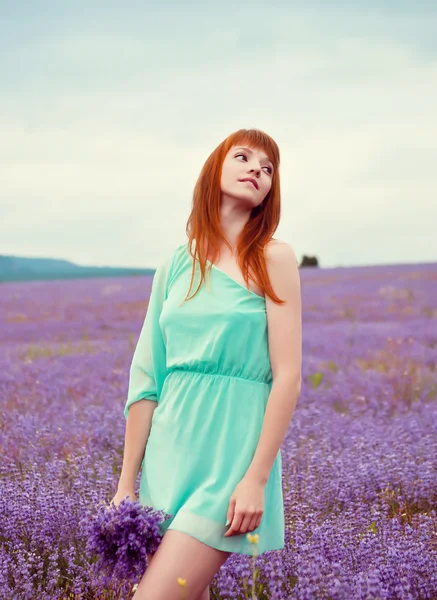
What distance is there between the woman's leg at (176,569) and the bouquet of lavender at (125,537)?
37 millimetres

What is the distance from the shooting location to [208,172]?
2432mm

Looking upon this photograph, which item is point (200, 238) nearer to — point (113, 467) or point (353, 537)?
point (353, 537)

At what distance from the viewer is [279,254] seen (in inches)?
89.0

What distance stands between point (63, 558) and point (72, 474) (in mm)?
832

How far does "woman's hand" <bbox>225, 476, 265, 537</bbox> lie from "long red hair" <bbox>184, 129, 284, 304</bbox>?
611 millimetres

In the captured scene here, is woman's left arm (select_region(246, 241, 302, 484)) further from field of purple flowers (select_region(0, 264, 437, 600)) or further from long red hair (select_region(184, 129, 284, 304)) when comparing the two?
field of purple flowers (select_region(0, 264, 437, 600))

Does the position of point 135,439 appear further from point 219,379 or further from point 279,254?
point 279,254

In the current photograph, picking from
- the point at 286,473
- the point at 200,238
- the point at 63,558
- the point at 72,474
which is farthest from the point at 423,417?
the point at 200,238

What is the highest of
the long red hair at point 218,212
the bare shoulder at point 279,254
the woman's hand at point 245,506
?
the long red hair at point 218,212

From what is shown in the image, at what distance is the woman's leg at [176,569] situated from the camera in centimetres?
196

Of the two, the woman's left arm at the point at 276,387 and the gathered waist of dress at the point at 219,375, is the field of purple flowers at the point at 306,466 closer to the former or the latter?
the woman's left arm at the point at 276,387

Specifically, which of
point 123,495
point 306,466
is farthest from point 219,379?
point 306,466

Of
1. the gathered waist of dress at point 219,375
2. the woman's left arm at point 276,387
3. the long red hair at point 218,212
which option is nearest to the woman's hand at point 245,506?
the woman's left arm at point 276,387

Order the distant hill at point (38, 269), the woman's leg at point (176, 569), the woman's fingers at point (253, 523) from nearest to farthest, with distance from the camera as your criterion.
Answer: the woman's leg at point (176, 569) < the woman's fingers at point (253, 523) < the distant hill at point (38, 269)
